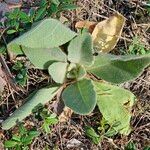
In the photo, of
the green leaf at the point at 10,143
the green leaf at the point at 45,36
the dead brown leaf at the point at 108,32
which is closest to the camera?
the green leaf at the point at 45,36

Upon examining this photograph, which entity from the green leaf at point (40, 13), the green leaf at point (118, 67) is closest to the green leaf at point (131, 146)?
the green leaf at point (118, 67)

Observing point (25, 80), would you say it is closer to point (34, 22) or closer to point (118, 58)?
point (34, 22)

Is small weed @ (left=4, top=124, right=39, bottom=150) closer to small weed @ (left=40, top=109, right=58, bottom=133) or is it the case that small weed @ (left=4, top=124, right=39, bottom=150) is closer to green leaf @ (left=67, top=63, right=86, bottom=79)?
small weed @ (left=40, top=109, right=58, bottom=133)

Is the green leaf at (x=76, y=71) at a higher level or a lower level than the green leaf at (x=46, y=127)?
higher

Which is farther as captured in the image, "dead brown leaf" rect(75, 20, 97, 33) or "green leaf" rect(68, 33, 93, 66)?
"dead brown leaf" rect(75, 20, 97, 33)

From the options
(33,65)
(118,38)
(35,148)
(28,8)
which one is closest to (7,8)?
(28,8)

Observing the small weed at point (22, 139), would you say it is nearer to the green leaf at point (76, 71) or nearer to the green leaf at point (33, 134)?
the green leaf at point (33, 134)

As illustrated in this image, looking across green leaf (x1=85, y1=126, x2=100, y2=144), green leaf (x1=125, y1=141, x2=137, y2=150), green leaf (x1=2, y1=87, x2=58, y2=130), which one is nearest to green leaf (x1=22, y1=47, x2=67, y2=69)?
green leaf (x1=2, y1=87, x2=58, y2=130)

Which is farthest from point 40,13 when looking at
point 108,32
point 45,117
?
point 45,117
